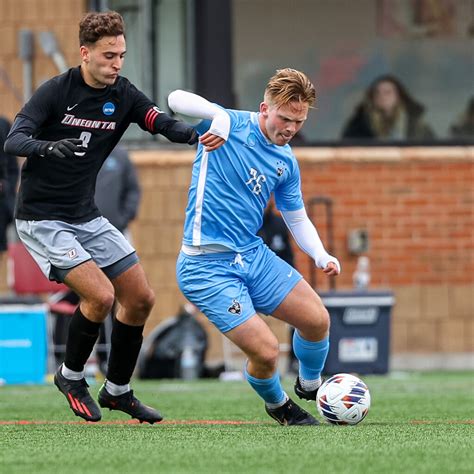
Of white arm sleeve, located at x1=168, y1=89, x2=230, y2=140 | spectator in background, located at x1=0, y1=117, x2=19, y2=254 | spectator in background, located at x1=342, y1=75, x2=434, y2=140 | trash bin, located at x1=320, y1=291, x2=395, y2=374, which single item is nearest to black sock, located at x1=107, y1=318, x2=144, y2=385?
white arm sleeve, located at x1=168, y1=89, x2=230, y2=140

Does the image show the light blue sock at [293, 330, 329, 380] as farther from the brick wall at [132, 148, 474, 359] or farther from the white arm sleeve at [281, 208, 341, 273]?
the brick wall at [132, 148, 474, 359]

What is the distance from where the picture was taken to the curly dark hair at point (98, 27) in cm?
804

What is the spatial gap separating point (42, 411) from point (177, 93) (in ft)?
8.90

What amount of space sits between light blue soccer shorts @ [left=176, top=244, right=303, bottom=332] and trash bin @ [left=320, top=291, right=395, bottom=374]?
6.25 meters

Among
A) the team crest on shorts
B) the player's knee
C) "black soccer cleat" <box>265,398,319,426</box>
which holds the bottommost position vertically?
"black soccer cleat" <box>265,398,319,426</box>

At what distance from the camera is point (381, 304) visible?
14742mm

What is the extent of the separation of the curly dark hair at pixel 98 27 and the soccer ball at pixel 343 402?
7.14 ft

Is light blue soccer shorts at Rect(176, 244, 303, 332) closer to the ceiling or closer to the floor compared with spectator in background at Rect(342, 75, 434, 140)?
closer to the floor

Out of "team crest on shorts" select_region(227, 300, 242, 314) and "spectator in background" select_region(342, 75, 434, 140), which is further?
"spectator in background" select_region(342, 75, 434, 140)

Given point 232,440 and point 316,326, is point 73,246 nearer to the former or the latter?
point 316,326

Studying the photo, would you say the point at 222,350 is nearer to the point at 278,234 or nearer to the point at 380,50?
the point at 278,234

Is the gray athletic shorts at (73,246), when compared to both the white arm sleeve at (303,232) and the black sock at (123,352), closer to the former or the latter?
the black sock at (123,352)

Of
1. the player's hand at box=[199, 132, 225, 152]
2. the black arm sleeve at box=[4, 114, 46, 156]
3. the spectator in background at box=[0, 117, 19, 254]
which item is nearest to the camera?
the black arm sleeve at box=[4, 114, 46, 156]

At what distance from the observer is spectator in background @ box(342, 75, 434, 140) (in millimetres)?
16641
